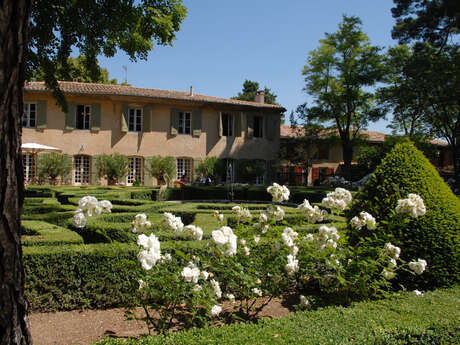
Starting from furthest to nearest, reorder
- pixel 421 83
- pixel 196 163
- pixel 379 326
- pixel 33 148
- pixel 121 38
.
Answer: pixel 196 163
pixel 421 83
pixel 33 148
pixel 121 38
pixel 379 326

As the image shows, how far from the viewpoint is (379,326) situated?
2568 mm

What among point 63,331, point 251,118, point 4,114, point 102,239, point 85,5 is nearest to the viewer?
point 4,114

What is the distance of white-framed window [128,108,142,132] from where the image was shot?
20172 mm

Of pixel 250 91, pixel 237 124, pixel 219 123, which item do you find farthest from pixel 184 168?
pixel 250 91

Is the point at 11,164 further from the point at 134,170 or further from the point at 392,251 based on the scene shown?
the point at 134,170

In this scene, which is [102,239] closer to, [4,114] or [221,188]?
[4,114]

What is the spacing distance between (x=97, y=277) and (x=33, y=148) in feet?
46.4

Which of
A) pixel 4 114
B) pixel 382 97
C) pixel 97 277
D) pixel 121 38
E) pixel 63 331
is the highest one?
pixel 382 97

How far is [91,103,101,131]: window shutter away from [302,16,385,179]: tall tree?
43.9ft

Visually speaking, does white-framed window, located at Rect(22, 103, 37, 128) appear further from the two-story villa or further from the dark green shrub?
the dark green shrub

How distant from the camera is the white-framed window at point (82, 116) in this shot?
19141 millimetres

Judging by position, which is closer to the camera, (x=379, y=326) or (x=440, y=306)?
(x=379, y=326)

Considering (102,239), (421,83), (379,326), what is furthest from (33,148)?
(421,83)

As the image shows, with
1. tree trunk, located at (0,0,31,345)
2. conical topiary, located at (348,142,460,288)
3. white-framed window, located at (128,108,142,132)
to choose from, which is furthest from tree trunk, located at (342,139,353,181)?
tree trunk, located at (0,0,31,345)
